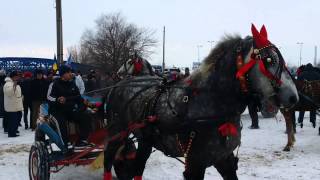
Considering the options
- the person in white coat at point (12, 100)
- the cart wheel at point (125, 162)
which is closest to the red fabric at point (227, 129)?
the cart wheel at point (125, 162)

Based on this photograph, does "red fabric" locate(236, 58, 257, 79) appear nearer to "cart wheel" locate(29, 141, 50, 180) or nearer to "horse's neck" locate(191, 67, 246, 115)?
"horse's neck" locate(191, 67, 246, 115)

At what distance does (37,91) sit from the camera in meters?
13.8

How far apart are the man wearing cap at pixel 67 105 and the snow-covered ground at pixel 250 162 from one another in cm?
88

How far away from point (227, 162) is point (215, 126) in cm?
58

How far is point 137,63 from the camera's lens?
24.6 feet

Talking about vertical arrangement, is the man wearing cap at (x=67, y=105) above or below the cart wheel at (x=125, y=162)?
above

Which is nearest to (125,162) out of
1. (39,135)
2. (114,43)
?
(39,135)

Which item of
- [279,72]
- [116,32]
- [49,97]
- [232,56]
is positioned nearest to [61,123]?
[49,97]

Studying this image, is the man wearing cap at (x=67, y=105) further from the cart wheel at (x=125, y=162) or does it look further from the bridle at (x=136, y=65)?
the bridle at (x=136, y=65)

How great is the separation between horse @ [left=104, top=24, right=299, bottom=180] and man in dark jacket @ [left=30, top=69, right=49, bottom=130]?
9.01m

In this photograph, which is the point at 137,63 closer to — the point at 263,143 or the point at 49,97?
the point at 49,97

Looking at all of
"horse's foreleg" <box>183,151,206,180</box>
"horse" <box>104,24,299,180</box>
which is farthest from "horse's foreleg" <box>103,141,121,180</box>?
"horse's foreleg" <box>183,151,206,180</box>

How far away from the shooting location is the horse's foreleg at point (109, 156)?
20.2ft

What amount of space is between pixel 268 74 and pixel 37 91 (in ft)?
36.2
